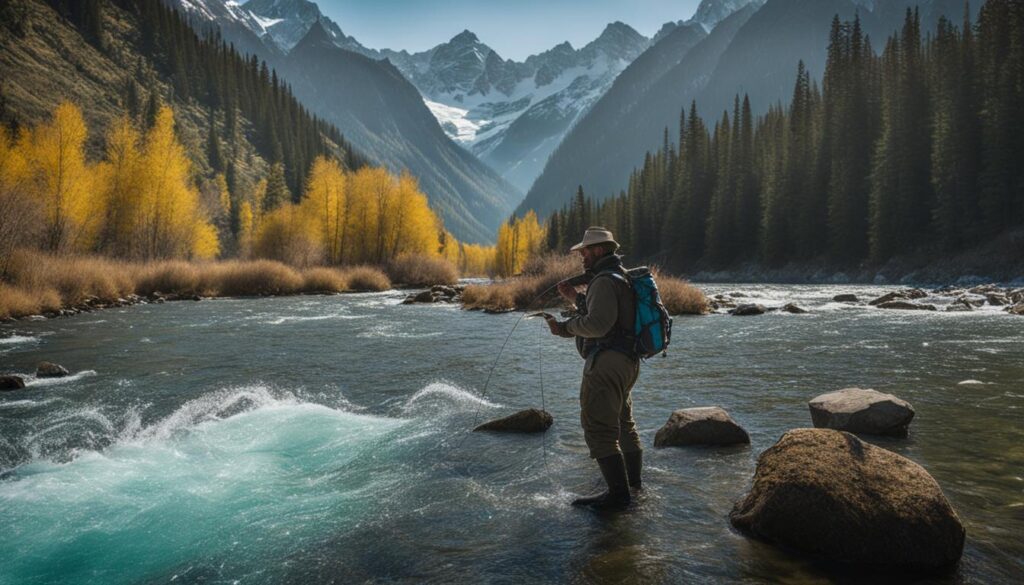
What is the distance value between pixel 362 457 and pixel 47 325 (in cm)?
1960

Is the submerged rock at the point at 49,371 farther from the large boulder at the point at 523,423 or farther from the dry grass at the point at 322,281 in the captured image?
the dry grass at the point at 322,281

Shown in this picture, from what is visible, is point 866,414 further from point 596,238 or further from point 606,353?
point 596,238

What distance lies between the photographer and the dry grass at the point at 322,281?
41531 mm

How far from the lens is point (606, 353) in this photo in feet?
17.5

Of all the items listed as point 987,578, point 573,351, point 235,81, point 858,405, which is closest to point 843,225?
point 573,351

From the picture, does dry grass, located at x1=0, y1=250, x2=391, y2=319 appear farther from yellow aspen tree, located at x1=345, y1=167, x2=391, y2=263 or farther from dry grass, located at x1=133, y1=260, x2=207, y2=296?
yellow aspen tree, located at x1=345, y1=167, x2=391, y2=263

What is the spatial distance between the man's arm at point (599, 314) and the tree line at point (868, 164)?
4753 centimetres

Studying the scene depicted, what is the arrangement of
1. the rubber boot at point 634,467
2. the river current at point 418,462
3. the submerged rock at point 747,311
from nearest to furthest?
the river current at point 418,462 → the rubber boot at point 634,467 → the submerged rock at point 747,311

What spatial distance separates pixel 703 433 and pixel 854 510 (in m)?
2.99

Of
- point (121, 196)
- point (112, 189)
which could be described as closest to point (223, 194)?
point (112, 189)

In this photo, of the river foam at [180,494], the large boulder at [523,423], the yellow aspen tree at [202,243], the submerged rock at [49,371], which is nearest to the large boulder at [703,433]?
the large boulder at [523,423]

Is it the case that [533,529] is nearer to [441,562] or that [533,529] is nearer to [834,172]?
[441,562]

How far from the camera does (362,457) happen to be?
7.42m

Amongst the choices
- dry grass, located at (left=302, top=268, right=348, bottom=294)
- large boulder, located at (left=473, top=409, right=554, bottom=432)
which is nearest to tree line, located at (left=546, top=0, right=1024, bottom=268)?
dry grass, located at (left=302, top=268, right=348, bottom=294)
